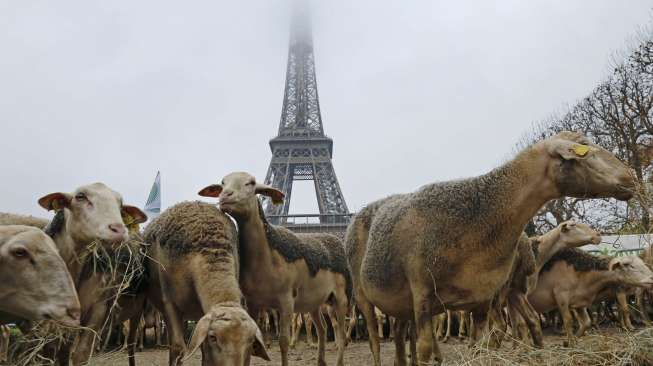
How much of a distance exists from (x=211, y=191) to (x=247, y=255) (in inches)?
36.9

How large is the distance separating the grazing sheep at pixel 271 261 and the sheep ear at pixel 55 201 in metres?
1.56

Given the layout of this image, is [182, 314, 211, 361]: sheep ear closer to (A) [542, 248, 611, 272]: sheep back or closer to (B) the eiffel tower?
(A) [542, 248, 611, 272]: sheep back

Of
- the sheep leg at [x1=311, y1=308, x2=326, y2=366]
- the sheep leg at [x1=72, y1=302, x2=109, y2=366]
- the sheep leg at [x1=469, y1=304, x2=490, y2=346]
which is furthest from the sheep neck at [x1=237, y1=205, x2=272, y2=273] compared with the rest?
the sheep leg at [x1=469, y1=304, x2=490, y2=346]

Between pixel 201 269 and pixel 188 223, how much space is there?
848 millimetres

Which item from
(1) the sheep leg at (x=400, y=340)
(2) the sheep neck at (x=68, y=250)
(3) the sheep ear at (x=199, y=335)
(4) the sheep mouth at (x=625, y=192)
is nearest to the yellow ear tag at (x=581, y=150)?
(4) the sheep mouth at (x=625, y=192)

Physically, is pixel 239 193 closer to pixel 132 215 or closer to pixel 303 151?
pixel 132 215

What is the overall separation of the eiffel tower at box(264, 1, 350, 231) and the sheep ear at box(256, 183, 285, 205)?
3574cm

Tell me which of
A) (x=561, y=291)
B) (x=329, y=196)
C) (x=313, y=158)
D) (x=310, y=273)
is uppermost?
(x=313, y=158)

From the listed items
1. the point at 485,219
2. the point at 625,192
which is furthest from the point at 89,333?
the point at 625,192

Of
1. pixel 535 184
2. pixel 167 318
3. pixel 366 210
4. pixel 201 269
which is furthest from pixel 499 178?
pixel 167 318

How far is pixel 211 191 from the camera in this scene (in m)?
6.76

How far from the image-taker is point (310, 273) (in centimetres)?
805

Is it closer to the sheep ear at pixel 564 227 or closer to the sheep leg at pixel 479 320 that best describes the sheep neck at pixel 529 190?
the sheep leg at pixel 479 320

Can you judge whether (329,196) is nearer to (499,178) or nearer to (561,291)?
(561,291)
